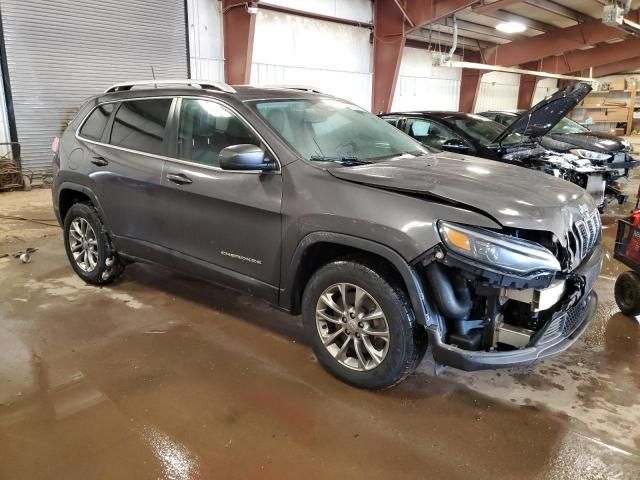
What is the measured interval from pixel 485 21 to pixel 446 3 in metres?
4.59

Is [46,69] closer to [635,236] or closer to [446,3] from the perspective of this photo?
[446,3]

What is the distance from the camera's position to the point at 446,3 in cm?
1097

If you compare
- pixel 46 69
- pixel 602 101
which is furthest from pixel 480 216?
pixel 602 101

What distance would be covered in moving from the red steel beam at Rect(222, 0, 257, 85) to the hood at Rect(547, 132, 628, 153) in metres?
6.04

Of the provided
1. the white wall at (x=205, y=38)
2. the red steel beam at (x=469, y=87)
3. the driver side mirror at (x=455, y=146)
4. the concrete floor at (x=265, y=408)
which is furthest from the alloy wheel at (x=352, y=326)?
the red steel beam at (x=469, y=87)

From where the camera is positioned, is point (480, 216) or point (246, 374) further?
point (246, 374)

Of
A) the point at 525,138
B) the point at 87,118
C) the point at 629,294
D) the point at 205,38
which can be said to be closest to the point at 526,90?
the point at 205,38

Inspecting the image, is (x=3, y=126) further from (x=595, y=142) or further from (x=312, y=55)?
(x=595, y=142)

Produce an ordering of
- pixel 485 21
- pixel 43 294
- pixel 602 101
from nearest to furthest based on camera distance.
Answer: pixel 43 294 → pixel 485 21 → pixel 602 101

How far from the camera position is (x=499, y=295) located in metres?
2.39

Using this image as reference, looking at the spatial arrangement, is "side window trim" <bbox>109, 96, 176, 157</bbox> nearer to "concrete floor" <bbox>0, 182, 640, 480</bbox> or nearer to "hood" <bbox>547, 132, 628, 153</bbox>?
"concrete floor" <bbox>0, 182, 640, 480</bbox>

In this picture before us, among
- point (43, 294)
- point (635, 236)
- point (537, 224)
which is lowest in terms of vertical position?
point (43, 294)

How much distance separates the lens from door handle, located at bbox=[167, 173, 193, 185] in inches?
131

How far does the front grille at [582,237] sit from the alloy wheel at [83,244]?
3525 mm
